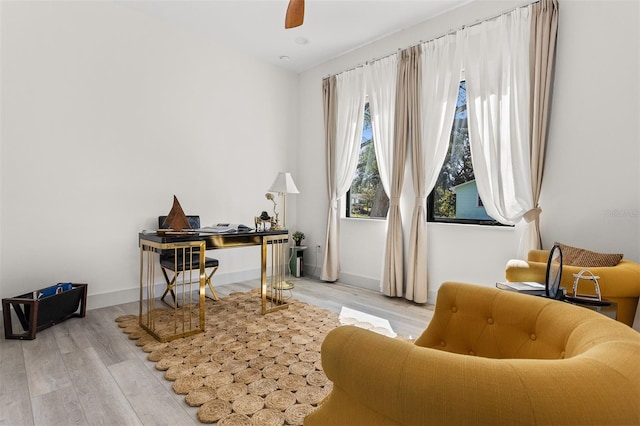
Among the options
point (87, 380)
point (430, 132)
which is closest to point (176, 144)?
point (87, 380)

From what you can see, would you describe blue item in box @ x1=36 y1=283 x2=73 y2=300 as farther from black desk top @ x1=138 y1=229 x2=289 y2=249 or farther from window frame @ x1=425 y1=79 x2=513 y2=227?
window frame @ x1=425 y1=79 x2=513 y2=227

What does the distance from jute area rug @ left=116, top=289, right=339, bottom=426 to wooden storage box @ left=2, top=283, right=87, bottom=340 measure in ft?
1.46

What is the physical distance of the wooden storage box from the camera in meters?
2.71

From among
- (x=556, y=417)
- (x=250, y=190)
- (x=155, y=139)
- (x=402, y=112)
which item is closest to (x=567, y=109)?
(x=402, y=112)

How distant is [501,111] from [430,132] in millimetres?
743

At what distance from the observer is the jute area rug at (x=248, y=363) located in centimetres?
186

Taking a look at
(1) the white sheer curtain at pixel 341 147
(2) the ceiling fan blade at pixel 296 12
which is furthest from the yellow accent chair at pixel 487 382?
(1) the white sheer curtain at pixel 341 147

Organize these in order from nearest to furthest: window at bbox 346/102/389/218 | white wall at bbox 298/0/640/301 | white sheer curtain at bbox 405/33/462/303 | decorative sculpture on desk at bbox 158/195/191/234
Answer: white wall at bbox 298/0/640/301, decorative sculpture on desk at bbox 158/195/191/234, white sheer curtain at bbox 405/33/462/303, window at bbox 346/102/389/218

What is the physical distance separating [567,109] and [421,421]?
3.27 meters

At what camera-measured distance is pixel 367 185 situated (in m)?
4.75

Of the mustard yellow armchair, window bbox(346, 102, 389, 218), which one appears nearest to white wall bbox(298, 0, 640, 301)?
the mustard yellow armchair

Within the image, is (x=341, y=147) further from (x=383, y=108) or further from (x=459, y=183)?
(x=459, y=183)

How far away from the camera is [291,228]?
5609mm

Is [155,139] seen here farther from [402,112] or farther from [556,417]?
[556,417]
